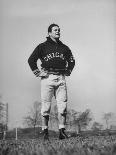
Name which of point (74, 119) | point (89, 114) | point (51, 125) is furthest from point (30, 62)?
point (89, 114)

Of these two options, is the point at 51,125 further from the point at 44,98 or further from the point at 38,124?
the point at 44,98

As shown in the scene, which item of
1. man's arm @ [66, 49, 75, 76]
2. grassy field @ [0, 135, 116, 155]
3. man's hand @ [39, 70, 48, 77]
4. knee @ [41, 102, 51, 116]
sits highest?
man's arm @ [66, 49, 75, 76]

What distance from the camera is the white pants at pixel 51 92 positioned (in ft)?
20.7

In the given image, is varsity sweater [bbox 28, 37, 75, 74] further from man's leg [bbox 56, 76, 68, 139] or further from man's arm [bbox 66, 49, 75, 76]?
man's leg [bbox 56, 76, 68, 139]

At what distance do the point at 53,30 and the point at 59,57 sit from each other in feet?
1.67

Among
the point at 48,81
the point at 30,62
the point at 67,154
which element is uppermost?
the point at 30,62

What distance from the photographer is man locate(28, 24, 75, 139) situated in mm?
6316

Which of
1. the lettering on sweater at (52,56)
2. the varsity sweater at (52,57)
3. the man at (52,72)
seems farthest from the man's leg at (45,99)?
the lettering on sweater at (52,56)

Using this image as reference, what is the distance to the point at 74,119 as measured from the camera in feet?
221

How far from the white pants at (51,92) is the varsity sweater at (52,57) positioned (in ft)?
0.52

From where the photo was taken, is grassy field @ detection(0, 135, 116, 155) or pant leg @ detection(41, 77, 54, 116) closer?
grassy field @ detection(0, 135, 116, 155)

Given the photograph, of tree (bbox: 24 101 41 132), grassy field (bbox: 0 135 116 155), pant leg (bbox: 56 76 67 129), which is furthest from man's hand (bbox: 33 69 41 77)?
tree (bbox: 24 101 41 132)

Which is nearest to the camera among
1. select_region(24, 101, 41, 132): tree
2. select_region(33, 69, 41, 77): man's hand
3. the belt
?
the belt

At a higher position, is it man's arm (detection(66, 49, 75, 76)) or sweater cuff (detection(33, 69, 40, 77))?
man's arm (detection(66, 49, 75, 76))
